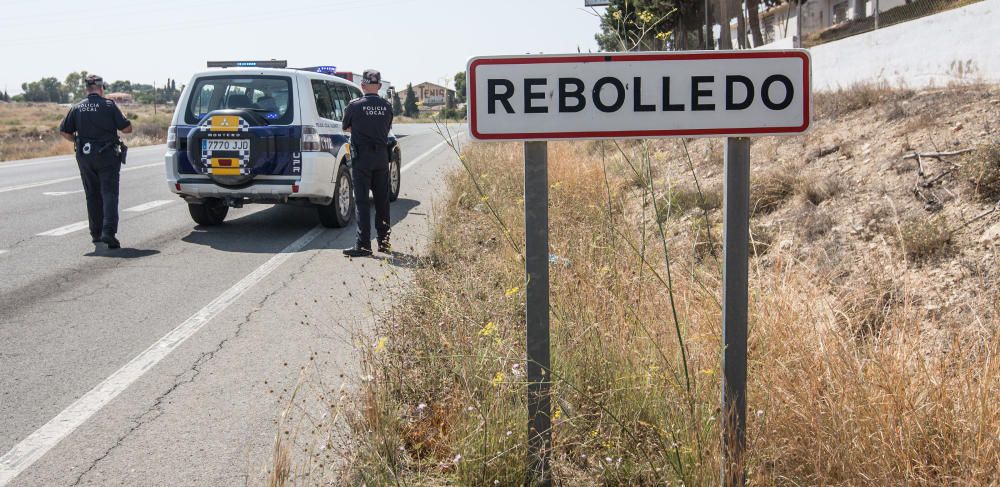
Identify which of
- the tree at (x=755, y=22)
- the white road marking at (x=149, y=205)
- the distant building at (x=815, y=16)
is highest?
the distant building at (x=815, y=16)

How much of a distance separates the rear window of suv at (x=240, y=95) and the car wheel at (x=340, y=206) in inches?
44.4

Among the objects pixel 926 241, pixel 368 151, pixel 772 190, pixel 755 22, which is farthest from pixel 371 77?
pixel 755 22

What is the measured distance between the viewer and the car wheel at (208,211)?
423 inches

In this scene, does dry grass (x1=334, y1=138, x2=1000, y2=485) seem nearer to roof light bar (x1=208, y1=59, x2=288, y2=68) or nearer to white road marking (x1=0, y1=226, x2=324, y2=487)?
white road marking (x1=0, y1=226, x2=324, y2=487)

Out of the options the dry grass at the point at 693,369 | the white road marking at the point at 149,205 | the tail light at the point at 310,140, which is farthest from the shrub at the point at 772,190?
the white road marking at the point at 149,205

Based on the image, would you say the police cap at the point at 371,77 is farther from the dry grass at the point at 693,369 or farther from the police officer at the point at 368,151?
the dry grass at the point at 693,369

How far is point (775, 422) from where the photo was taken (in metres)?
3.08

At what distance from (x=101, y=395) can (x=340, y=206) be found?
6.18 m

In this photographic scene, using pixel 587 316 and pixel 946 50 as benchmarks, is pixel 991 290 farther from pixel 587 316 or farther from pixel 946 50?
pixel 946 50

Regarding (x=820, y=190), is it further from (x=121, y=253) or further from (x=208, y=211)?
(x=208, y=211)

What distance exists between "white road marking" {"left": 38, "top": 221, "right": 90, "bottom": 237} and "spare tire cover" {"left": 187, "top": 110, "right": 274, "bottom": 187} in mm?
1989

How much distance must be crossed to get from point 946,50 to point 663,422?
43.7 ft

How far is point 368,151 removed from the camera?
8820mm

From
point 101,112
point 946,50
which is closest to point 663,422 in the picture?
point 101,112
